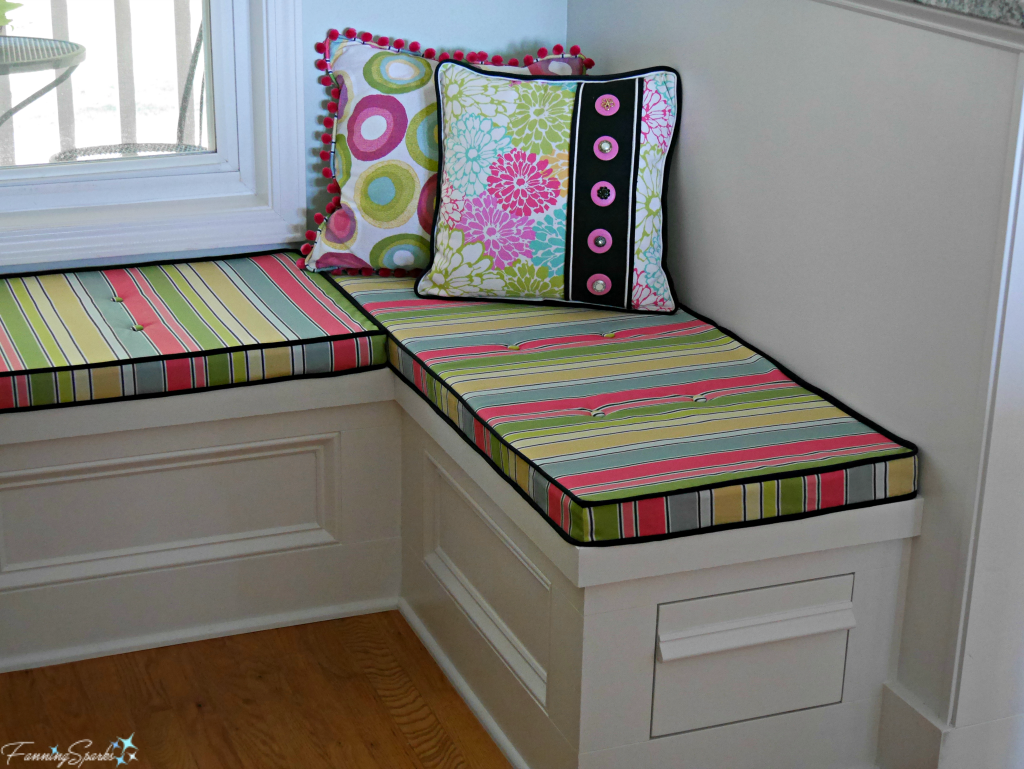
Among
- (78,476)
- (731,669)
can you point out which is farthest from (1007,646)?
(78,476)

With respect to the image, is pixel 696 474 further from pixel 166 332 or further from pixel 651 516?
Result: pixel 166 332

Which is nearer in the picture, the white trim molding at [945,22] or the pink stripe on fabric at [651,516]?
the white trim molding at [945,22]

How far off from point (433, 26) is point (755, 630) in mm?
1484

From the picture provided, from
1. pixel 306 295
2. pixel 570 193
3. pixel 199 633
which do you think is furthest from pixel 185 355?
pixel 570 193

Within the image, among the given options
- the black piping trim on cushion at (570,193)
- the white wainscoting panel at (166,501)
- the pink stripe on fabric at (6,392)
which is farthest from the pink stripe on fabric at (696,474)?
the pink stripe on fabric at (6,392)

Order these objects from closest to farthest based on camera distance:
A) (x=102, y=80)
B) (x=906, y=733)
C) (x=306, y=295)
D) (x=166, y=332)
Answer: (x=906, y=733) < (x=166, y=332) < (x=306, y=295) < (x=102, y=80)

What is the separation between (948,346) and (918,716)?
551 mm

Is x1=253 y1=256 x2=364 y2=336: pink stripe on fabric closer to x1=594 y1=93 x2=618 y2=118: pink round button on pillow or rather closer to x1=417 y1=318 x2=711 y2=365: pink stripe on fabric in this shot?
x1=417 y1=318 x2=711 y2=365: pink stripe on fabric

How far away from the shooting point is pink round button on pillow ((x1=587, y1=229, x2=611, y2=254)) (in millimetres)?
2100

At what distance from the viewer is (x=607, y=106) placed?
6.92ft

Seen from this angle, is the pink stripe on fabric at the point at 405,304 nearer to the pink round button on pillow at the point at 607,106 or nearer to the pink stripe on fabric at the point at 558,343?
the pink stripe on fabric at the point at 558,343

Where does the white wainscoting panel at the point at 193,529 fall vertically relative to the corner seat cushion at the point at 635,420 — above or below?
below

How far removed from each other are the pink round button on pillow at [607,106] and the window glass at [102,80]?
88 centimetres

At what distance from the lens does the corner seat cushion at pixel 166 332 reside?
1.89 metres
